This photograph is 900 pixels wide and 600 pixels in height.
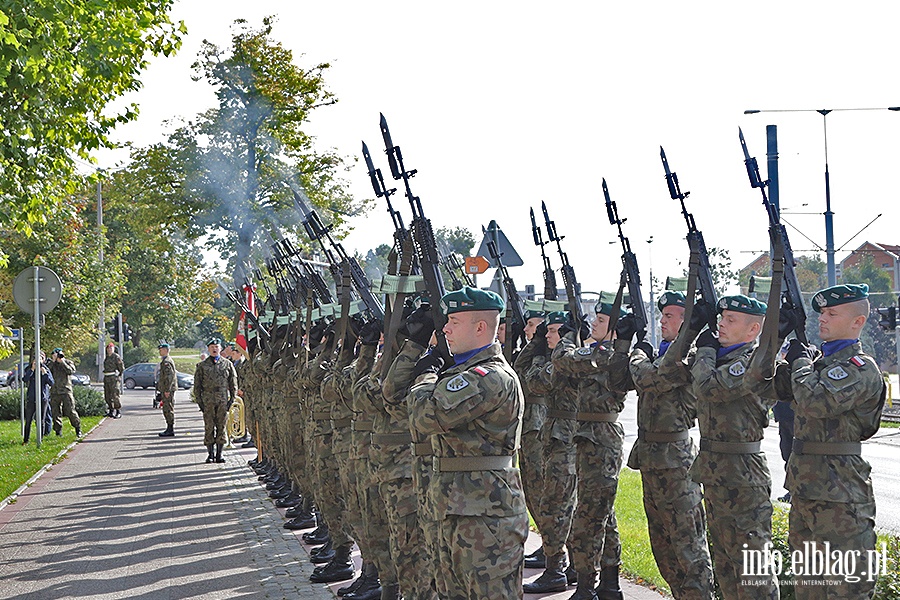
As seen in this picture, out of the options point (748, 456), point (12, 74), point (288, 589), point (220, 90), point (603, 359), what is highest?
point (220, 90)

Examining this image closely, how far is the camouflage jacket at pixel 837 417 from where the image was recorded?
16.8 ft

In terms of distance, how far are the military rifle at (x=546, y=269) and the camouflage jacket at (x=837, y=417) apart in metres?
4.06

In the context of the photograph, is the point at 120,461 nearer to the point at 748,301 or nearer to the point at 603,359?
the point at 603,359

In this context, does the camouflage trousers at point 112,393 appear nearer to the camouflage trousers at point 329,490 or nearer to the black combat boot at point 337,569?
the camouflage trousers at point 329,490

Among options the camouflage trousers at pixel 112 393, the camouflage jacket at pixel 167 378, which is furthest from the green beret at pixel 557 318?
the camouflage trousers at pixel 112 393

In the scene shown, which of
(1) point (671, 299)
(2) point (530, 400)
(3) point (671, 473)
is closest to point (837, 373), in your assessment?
(3) point (671, 473)

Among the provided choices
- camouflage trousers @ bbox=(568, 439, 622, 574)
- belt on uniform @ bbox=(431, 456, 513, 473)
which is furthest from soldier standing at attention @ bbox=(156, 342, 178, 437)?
belt on uniform @ bbox=(431, 456, 513, 473)

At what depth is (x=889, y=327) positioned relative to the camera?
22766 mm

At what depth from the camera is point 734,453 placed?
5.73 m

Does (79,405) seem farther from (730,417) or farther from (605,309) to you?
(730,417)

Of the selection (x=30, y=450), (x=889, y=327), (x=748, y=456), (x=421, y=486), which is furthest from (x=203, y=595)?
(x=889, y=327)

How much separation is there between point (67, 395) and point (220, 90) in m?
9.28

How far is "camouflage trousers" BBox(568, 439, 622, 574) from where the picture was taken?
691 centimetres

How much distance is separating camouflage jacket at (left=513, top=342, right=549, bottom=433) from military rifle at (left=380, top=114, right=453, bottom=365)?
1867 millimetres
